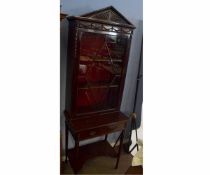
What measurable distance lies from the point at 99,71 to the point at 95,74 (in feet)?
0.14

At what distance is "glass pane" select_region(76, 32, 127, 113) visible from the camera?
1294 mm

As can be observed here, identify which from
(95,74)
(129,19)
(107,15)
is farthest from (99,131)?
(129,19)

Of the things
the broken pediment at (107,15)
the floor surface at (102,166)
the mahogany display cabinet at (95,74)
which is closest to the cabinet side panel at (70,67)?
the mahogany display cabinet at (95,74)

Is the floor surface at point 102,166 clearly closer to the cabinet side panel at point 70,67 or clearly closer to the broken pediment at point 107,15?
the cabinet side panel at point 70,67

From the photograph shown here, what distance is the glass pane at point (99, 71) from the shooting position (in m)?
1.29

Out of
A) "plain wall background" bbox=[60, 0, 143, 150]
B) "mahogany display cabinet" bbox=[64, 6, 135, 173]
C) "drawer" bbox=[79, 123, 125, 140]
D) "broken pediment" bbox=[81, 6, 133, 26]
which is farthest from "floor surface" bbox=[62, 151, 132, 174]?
"broken pediment" bbox=[81, 6, 133, 26]

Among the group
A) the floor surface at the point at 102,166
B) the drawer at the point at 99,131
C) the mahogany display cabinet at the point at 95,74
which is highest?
the mahogany display cabinet at the point at 95,74

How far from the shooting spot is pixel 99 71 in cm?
142
